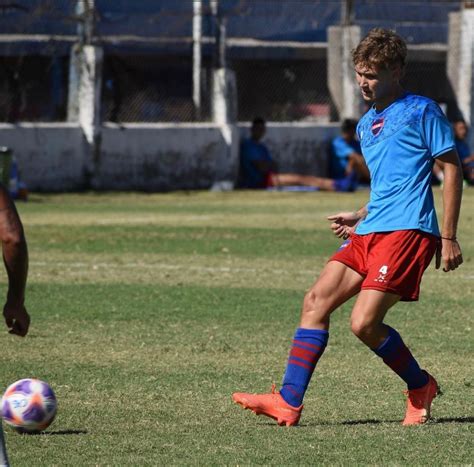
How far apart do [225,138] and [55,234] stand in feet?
33.0

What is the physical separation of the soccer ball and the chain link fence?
1891 cm

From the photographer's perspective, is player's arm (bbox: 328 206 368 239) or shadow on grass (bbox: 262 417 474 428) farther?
player's arm (bbox: 328 206 368 239)

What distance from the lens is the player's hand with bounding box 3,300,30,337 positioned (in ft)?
15.8

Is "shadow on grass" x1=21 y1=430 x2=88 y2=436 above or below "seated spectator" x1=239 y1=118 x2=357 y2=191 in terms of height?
above

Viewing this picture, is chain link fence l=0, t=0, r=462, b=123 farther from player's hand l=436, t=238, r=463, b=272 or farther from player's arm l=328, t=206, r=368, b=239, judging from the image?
player's hand l=436, t=238, r=463, b=272

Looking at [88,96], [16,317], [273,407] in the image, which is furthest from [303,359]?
[88,96]

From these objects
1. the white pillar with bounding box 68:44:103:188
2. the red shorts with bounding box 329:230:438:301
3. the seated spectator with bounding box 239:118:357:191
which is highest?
the red shorts with bounding box 329:230:438:301

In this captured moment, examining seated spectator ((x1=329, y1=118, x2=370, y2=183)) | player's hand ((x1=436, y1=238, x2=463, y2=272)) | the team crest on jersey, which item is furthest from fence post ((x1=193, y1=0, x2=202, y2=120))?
player's hand ((x1=436, y1=238, x2=463, y2=272))

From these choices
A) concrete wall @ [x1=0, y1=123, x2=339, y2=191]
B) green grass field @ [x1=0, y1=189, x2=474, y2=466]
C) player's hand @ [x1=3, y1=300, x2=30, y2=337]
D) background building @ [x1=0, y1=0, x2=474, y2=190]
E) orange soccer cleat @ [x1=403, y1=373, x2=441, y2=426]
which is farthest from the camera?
background building @ [x1=0, y1=0, x2=474, y2=190]

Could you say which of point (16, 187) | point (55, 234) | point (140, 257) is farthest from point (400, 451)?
point (16, 187)

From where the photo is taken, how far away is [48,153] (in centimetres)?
2441

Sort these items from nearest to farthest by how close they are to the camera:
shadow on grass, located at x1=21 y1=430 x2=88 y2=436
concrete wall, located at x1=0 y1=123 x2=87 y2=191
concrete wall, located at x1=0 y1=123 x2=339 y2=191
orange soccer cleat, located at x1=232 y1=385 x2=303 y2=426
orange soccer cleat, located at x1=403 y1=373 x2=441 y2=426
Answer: shadow on grass, located at x1=21 y1=430 x2=88 y2=436 < orange soccer cleat, located at x1=232 y1=385 x2=303 y2=426 < orange soccer cleat, located at x1=403 y1=373 x2=441 y2=426 < concrete wall, located at x1=0 y1=123 x2=87 y2=191 < concrete wall, located at x1=0 y1=123 x2=339 y2=191

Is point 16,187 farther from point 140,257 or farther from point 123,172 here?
point 140,257

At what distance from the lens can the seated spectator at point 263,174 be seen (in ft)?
84.6
